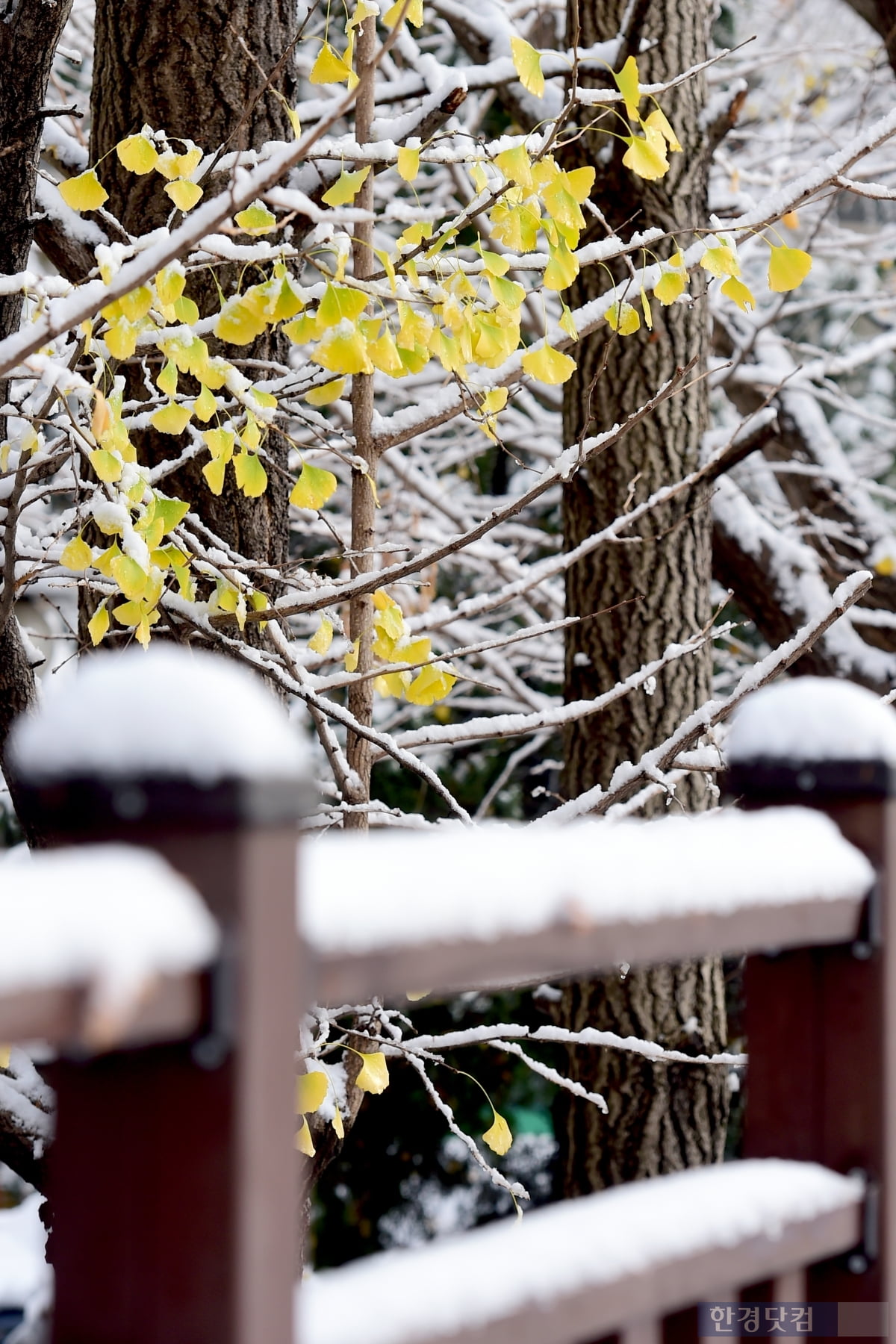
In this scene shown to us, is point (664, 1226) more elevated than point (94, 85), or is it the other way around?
point (94, 85)

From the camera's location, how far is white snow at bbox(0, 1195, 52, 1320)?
305 inches

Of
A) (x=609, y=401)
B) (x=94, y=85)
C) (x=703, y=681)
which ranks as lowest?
(x=703, y=681)

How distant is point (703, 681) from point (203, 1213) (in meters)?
3.97

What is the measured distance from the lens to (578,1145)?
457 centimetres

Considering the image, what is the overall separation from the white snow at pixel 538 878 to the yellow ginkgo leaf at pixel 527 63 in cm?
148

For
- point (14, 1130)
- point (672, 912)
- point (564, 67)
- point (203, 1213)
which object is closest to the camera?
point (203, 1213)

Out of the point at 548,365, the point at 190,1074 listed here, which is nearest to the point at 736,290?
the point at 548,365

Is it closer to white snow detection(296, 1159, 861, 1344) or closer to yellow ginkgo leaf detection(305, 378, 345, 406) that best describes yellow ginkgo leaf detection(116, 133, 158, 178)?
yellow ginkgo leaf detection(305, 378, 345, 406)

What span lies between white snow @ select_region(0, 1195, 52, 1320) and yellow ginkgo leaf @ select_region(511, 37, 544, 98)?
722 centimetres

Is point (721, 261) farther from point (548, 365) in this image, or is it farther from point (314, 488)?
point (314, 488)

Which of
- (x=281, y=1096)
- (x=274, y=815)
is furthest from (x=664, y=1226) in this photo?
(x=274, y=815)

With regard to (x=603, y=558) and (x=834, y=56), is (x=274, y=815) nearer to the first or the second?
(x=603, y=558)

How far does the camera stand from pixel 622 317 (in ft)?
8.00

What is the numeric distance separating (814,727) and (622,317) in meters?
1.36
